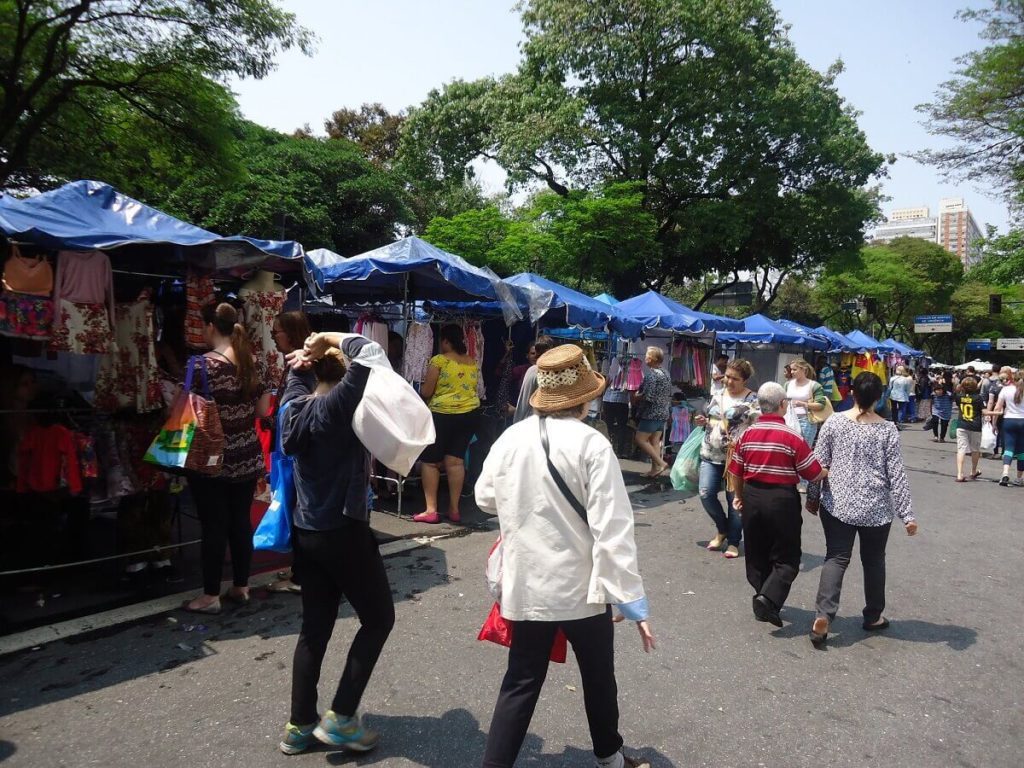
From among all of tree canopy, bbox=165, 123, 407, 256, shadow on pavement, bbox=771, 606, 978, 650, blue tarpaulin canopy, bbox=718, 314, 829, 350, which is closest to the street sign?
blue tarpaulin canopy, bbox=718, 314, 829, 350

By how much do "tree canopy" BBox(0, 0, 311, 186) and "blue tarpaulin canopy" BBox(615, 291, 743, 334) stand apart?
8090 mm

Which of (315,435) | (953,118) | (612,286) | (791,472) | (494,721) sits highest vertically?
(953,118)

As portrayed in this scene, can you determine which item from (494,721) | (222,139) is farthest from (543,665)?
(222,139)

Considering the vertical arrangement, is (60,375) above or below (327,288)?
below

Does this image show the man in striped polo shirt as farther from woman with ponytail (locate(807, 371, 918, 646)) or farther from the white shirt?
the white shirt

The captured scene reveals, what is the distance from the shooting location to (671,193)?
74.2ft

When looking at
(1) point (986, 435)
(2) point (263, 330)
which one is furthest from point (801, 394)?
(2) point (263, 330)

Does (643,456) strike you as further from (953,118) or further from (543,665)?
(953,118)

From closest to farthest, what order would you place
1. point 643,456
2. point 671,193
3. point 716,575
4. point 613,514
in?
point 613,514 < point 716,575 < point 643,456 < point 671,193

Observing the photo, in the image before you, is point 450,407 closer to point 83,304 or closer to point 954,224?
point 83,304

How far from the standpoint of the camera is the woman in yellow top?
6.74m

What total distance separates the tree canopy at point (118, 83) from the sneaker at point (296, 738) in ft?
39.5

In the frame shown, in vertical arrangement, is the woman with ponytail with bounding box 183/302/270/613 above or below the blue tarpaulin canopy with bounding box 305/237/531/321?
below

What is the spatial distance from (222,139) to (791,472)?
12797 mm
